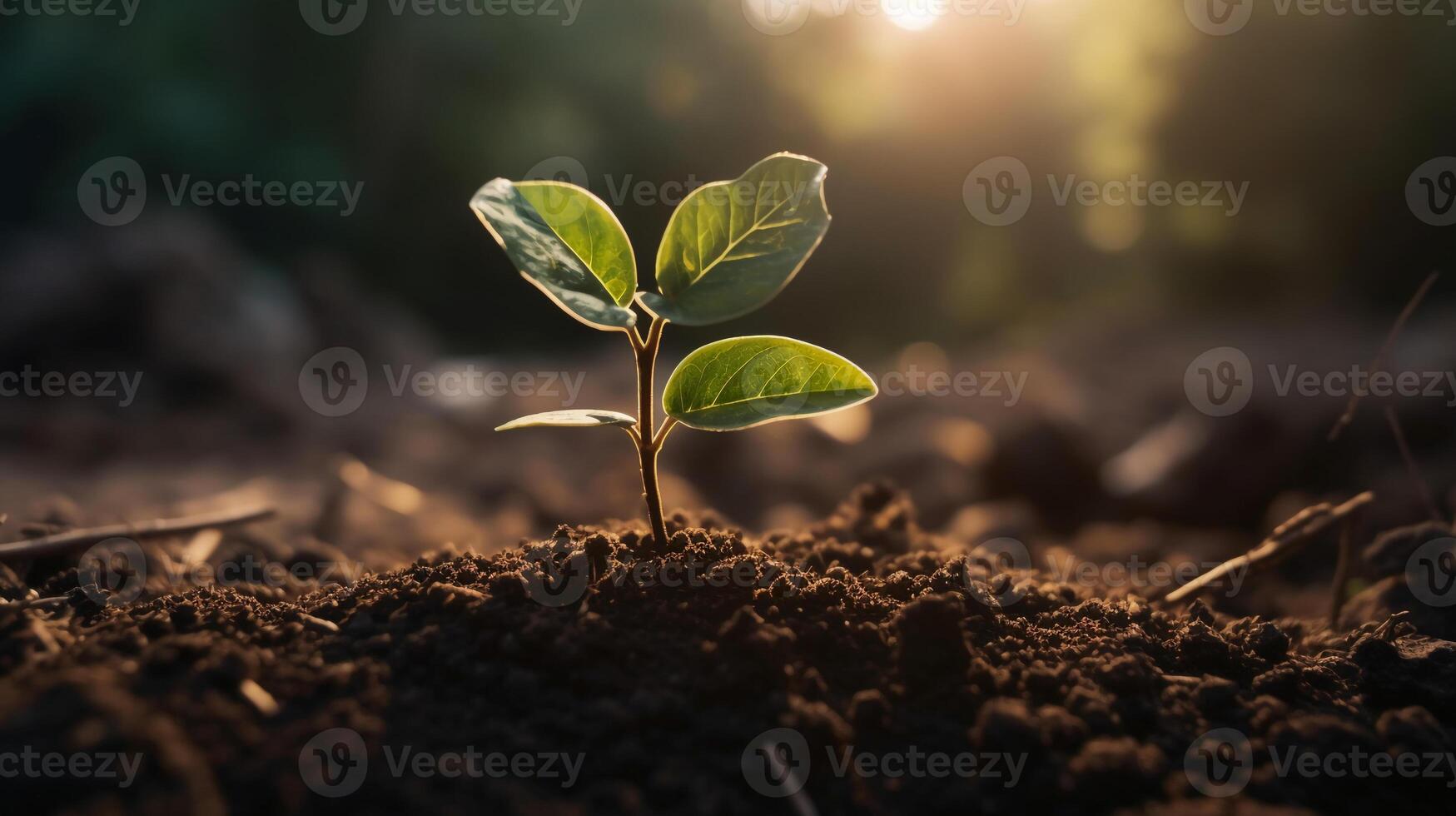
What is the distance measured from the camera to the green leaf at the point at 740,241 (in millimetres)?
1089

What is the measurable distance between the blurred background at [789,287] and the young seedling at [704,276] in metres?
1.14

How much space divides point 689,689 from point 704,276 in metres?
0.53

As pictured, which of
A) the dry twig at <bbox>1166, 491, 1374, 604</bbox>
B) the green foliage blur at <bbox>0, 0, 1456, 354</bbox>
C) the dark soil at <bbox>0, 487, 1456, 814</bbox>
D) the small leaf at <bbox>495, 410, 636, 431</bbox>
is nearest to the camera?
the dark soil at <bbox>0, 487, 1456, 814</bbox>

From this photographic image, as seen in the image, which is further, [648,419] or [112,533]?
[112,533]

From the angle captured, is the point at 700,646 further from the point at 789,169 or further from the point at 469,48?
the point at 469,48

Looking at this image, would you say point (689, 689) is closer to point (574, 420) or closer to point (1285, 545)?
point (574, 420)

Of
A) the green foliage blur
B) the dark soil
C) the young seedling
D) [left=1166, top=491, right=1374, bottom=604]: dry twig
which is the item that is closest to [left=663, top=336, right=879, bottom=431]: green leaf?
the young seedling

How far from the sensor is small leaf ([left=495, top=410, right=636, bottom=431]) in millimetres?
1014

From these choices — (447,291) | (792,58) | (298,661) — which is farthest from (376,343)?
(298,661)

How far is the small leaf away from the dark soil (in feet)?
0.79

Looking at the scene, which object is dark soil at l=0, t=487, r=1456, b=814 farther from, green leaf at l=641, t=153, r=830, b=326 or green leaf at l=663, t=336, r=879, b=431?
green leaf at l=641, t=153, r=830, b=326

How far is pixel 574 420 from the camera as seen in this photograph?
104 centimetres

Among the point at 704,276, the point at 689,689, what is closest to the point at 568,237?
the point at 704,276

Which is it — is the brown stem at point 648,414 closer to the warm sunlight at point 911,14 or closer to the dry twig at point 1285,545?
the dry twig at point 1285,545
